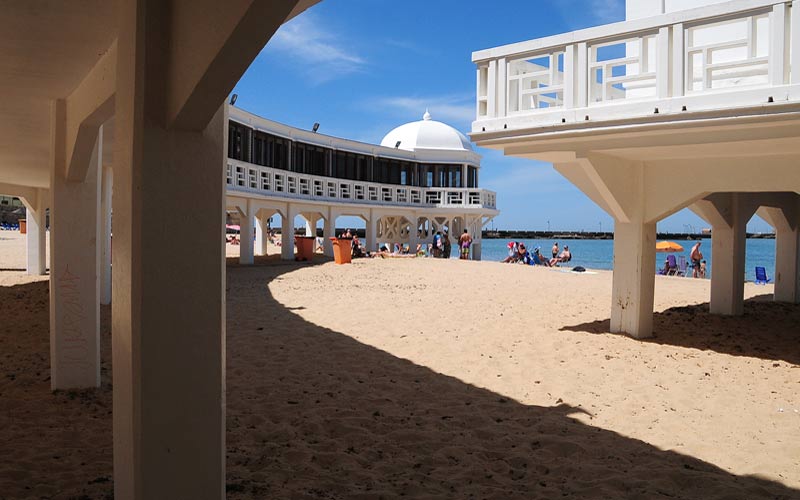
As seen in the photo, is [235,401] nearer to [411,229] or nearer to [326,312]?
[326,312]

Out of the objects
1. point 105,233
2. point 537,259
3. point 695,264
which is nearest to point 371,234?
point 537,259

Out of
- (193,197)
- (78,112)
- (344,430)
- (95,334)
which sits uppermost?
(78,112)

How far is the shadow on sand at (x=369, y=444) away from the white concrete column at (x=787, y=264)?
1076 cm

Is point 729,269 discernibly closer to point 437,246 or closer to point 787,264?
point 787,264

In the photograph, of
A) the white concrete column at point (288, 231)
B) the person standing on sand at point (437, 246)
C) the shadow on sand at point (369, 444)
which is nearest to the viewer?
the shadow on sand at point (369, 444)

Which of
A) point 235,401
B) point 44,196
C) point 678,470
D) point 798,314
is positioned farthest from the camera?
point 44,196

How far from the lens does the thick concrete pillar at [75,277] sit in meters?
6.16

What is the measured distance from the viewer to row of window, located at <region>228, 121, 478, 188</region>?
78.5ft

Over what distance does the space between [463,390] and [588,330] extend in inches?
162

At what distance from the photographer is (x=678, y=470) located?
431cm

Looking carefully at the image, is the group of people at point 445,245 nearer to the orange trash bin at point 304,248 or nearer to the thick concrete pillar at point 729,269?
the orange trash bin at point 304,248

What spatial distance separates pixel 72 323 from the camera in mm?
6270

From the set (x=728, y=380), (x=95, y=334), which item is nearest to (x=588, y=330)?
(x=728, y=380)

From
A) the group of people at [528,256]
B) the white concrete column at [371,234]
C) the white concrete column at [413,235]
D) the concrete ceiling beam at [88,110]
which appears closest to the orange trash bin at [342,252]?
the white concrete column at [371,234]
